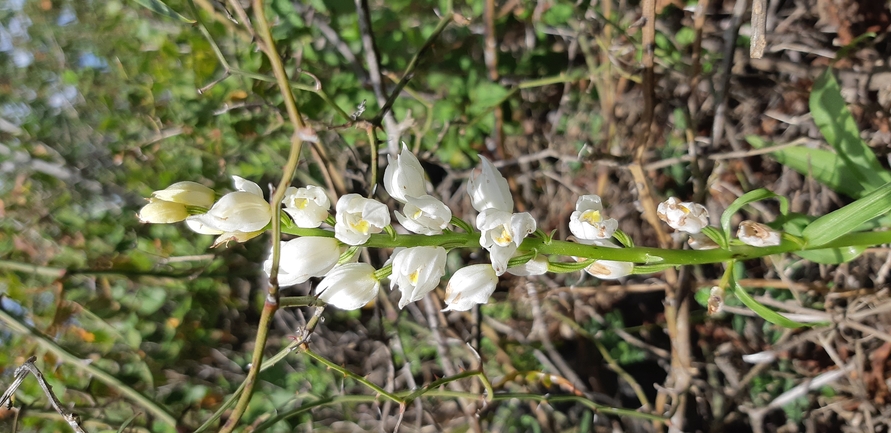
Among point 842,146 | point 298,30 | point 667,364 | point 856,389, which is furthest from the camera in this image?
point 667,364

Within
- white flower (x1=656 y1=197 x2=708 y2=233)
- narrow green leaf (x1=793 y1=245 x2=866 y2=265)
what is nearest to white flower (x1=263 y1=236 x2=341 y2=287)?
white flower (x1=656 y1=197 x2=708 y2=233)

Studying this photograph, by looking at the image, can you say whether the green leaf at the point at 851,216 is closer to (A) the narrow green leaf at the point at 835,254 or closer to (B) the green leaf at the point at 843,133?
(A) the narrow green leaf at the point at 835,254

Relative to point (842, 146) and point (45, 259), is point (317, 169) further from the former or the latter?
point (842, 146)

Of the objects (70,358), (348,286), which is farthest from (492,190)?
(70,358)

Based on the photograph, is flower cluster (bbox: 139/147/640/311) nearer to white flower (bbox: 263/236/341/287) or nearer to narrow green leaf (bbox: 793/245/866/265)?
white flower (bbox: 263/236/341/287)

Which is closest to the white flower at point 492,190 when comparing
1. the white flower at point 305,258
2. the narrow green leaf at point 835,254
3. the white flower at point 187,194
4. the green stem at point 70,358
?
the white flower at point 305,258

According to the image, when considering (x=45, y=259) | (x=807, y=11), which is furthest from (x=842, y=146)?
(x=45, y=259)
